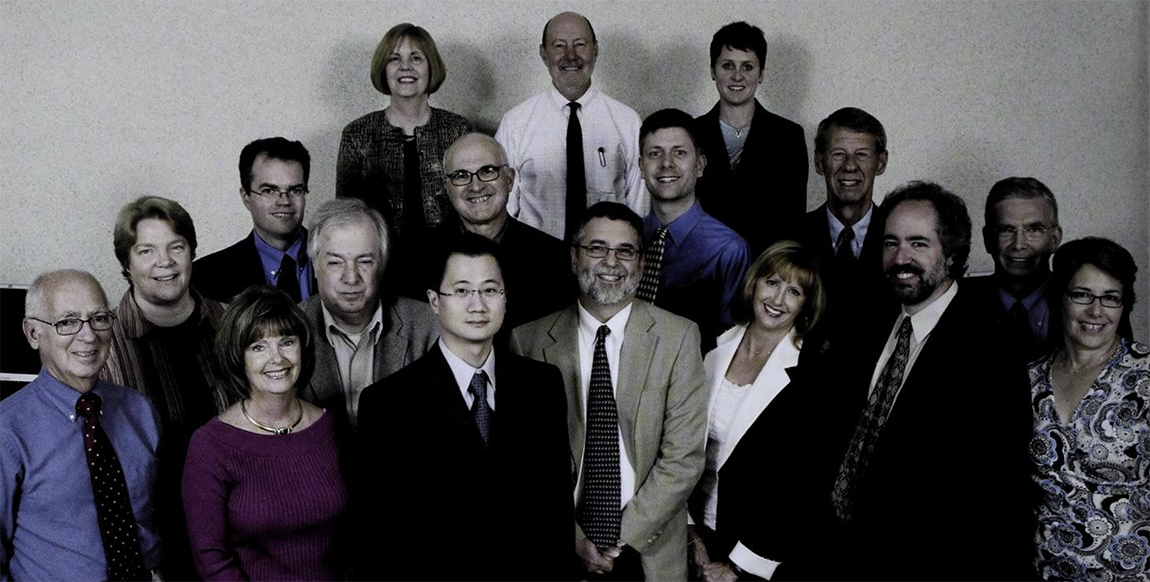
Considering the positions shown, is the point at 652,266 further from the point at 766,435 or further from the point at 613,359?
the point at 766,435

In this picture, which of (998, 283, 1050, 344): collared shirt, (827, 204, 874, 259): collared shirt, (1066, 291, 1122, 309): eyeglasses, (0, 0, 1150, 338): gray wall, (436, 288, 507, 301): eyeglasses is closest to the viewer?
(436, 288, 507, 301): eyeglasses

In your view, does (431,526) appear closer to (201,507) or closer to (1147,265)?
(201,507)

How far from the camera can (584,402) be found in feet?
10.6

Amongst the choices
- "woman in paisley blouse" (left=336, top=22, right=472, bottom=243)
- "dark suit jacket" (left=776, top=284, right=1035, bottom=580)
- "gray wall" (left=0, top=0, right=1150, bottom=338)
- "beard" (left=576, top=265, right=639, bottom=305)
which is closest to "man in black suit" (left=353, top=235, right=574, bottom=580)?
"beard" (left=576, top=265, right=639, bottom=305)

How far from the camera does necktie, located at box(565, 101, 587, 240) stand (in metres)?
4.65

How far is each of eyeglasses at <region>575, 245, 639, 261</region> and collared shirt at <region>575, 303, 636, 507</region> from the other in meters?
0.16

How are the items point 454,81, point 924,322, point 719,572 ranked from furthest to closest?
1. point 454,81
2. point 719,572
3. point 924,322

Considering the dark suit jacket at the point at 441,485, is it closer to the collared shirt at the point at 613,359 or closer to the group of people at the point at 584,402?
the group of people at the point at 584,402

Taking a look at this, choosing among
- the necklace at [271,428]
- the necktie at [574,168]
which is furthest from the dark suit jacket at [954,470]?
the necktie at [574,168]

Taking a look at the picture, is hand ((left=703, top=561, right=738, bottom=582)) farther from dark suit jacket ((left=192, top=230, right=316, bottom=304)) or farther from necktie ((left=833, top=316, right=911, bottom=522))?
dark suit jacket ((left=192, top=230, right=316, bottom=304))

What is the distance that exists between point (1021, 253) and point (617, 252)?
1.63 metres

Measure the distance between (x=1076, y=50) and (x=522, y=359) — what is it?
4.34 m

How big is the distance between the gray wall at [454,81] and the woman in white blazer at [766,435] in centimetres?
236

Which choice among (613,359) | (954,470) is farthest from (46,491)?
(954,470)
